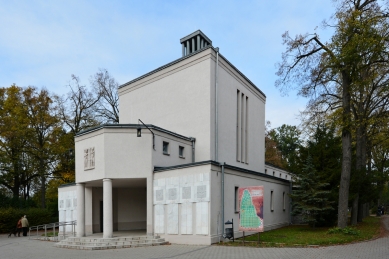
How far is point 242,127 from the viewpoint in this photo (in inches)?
1023

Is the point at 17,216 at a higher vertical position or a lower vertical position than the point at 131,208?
lower

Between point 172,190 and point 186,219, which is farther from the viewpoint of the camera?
point 172,190

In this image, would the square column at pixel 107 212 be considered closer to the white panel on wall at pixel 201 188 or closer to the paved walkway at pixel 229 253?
the paved walkway at pixel 229 253

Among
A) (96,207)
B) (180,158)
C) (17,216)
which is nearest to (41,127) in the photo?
(17,216)

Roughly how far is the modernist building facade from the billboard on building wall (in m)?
1.15

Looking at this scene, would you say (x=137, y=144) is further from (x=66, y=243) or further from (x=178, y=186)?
(x=66, y=243)

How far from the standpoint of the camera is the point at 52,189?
136ft

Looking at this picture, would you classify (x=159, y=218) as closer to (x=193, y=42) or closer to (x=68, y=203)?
(x=68, y=203)

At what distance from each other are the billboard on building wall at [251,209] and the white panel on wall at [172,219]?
3.28 m

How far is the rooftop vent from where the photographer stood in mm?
26312

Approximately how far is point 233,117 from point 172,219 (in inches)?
384

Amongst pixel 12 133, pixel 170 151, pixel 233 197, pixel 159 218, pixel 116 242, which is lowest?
pixel 116 242

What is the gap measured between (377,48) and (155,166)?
1318 centimetres

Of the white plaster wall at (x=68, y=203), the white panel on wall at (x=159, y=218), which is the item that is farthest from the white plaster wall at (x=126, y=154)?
the white plaster wall at (x=68, y=203)
